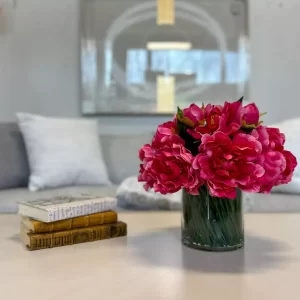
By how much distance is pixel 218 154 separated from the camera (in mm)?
869

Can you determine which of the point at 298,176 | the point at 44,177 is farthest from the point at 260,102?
the point at 44,177

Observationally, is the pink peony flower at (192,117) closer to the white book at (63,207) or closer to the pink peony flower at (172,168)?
the pink peony flower at (172,168)

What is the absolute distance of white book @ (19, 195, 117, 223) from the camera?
1.00 meters

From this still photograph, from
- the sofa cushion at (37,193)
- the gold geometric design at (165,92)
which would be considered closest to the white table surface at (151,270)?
the sofa cushion at (37,193)

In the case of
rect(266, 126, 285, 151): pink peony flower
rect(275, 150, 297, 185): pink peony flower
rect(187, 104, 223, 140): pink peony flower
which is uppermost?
rect(187, 104, 223, 140): pink peony flower

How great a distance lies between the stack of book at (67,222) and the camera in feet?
3.27

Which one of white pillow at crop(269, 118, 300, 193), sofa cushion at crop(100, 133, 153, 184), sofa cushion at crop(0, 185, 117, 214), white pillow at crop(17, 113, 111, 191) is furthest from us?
sofa cushion at crop(100, 133, 153, 184)

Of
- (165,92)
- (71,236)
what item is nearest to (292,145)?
(165,92)

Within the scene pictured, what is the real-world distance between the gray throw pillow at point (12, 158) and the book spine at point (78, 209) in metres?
1.33

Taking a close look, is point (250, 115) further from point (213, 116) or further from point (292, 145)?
point (292, 145)

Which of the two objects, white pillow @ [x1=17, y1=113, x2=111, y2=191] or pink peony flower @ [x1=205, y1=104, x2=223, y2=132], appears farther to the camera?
white pillow @ [x1=17, y1=113, x2=111, y2=191]

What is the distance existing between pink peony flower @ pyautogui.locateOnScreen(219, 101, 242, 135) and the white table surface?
28 centimetres

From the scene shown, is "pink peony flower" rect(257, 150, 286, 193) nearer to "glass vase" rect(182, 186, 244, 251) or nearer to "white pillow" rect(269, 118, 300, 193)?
"glass vase" rect(182, 186, 244, 251)

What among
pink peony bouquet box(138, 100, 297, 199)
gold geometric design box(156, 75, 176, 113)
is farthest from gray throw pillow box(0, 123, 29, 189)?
pink peony bouquet box(138, 100, 297, 199)
